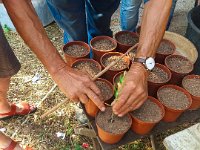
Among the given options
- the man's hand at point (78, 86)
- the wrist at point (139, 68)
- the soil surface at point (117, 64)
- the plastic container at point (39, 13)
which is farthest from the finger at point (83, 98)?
the plastic container at point (39, 13)

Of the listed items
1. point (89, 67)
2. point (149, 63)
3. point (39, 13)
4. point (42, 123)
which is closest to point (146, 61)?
point (149, 63)

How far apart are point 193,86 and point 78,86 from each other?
0.77 meters

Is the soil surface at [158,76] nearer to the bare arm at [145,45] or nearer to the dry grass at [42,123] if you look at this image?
the bare arm at [145,45]

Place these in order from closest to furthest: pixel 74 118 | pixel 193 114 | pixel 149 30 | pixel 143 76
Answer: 1. pixel 143 76
2. pixel 149 30
3. pixel 193 114
4. pixel 74 118

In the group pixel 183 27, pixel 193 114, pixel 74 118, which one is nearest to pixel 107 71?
pixel 193 114

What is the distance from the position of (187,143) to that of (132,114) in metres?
0.36

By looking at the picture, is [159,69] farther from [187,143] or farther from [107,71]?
[187,143]

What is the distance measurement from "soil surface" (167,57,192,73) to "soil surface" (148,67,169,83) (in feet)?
0.25

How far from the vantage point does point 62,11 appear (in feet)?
6.88

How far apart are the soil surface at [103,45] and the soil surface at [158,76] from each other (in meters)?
0.34

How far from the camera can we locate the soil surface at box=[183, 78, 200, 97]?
174 cm

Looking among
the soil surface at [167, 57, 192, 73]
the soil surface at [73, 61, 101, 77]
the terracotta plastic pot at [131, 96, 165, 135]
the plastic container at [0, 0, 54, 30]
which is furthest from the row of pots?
the plastic container at [0, 0, 54, 30]

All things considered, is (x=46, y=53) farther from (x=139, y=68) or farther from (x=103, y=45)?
(x=103, y=45)

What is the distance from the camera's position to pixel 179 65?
6.25ft
